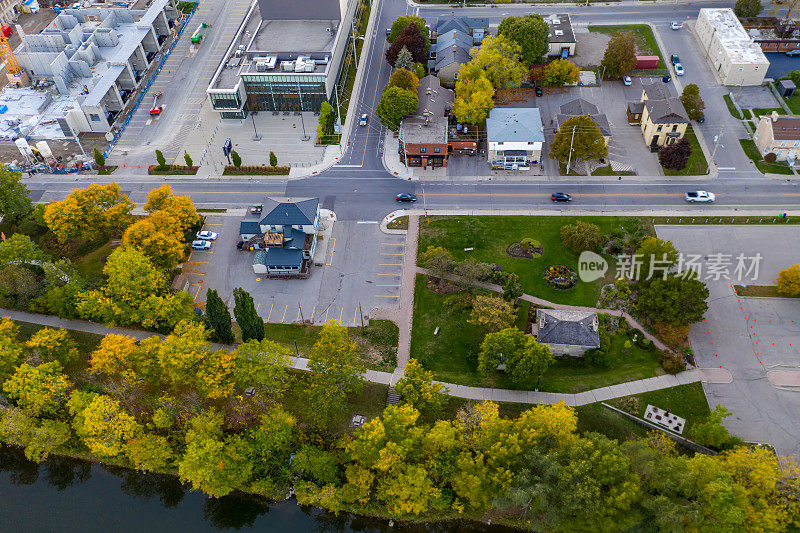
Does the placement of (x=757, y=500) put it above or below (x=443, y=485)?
above

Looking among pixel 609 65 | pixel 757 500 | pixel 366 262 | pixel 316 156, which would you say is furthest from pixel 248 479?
pixel 609 65

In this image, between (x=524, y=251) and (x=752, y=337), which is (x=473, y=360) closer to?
(x=524, y=251)

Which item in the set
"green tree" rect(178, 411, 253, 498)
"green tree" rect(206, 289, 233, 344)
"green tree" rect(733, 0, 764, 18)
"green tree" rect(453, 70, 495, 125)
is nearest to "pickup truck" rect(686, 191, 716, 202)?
"green tree" rect(453, 70, 495, 125)

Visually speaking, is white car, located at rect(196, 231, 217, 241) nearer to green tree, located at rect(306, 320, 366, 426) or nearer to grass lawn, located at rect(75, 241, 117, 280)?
grass lawn, located at rect(75, 241, 117, 280)

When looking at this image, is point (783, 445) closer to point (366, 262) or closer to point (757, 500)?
point (757, 500)

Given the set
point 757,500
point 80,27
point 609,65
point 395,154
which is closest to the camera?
point 757,500

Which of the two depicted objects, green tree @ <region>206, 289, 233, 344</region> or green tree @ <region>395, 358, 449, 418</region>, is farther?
green tree @ <region>206, 289, 233, 344</region>

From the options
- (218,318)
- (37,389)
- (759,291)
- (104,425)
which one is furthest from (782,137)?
(37,389)
